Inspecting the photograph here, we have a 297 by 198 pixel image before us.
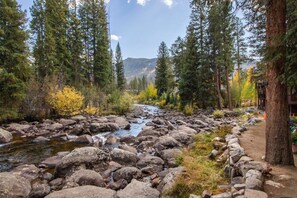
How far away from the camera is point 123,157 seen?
7273mm

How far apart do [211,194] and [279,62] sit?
121 inches

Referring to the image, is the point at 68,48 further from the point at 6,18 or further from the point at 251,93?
the point at 251,93

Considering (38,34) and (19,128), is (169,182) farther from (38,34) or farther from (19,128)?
(38,34)

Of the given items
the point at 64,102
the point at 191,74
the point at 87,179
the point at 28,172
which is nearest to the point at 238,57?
the point at 191,74

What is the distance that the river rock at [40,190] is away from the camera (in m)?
4.79

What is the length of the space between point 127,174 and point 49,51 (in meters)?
19.5

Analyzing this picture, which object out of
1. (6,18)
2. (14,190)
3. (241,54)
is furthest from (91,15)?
(14,190)

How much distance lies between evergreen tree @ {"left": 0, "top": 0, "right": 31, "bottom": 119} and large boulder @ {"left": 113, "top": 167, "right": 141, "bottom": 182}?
12.0 meters

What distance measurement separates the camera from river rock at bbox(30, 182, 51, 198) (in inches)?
189

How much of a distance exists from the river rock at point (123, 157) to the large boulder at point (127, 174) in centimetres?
113

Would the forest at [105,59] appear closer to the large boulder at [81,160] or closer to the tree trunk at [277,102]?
the tree trunk at [277,102]

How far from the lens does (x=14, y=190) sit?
458cm

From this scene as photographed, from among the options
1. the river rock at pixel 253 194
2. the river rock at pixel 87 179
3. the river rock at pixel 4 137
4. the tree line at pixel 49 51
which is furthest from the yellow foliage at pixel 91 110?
the river rock at pixel 253 194

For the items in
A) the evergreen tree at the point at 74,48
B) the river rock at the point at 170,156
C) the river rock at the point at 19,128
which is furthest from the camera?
the evergreen tree at the point at 74,48
